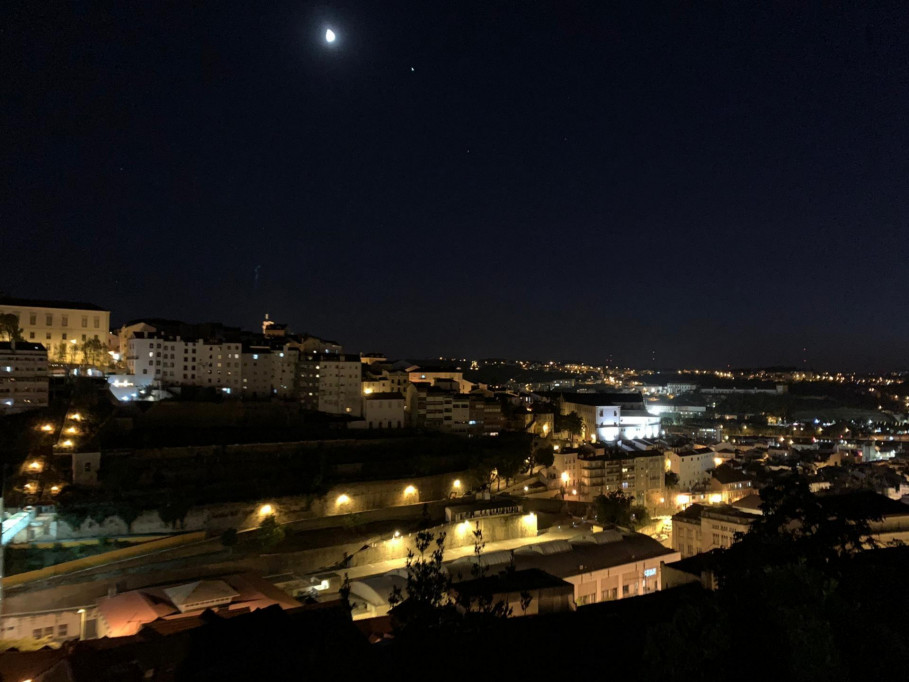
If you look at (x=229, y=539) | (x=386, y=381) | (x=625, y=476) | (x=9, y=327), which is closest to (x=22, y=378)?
(x=9, y=327)

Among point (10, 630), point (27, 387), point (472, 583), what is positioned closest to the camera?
point (472, 583)

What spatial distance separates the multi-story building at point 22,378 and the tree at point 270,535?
9.19 metres

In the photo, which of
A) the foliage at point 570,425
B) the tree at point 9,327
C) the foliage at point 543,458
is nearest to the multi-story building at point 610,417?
the foliage at point 570,425

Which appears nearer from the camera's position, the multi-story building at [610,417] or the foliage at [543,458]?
the foliage at [543,458]

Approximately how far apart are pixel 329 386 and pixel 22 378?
35.0ft

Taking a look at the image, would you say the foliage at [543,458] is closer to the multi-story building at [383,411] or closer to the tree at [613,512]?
the tree at [613,512]


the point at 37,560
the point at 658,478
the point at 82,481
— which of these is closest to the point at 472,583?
the point at 37,560

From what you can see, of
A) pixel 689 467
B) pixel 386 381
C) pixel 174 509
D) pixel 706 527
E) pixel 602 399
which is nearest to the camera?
pixel 174 509

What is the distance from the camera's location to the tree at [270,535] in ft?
47.0

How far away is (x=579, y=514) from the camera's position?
830 inches

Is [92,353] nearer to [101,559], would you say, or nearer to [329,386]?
[329,386]

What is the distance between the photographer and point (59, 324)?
2284cm

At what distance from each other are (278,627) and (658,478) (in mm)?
22173

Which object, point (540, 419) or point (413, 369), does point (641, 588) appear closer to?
point (540, 419)
